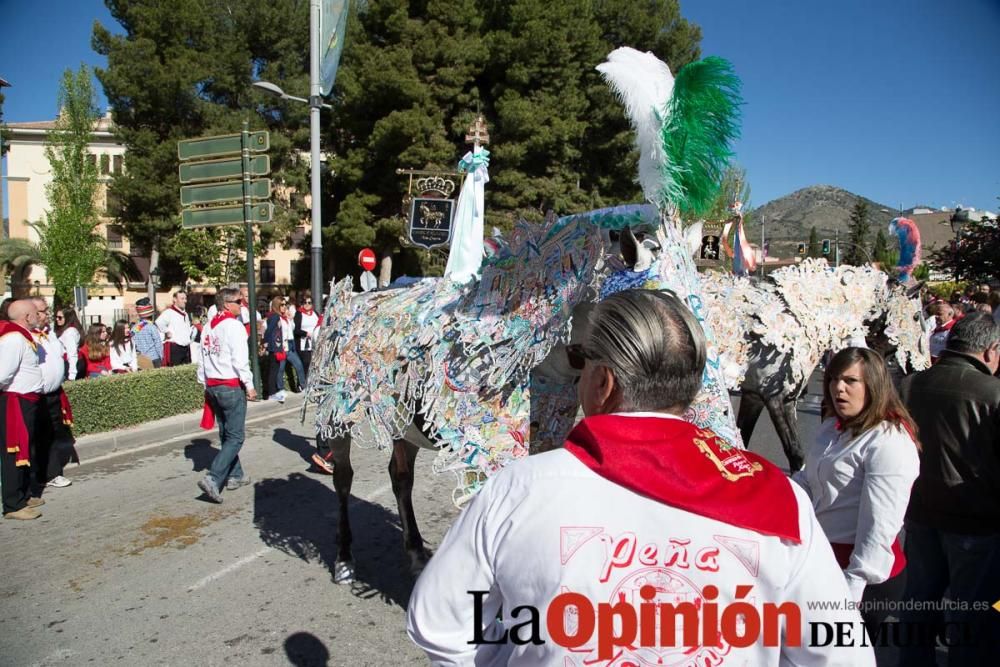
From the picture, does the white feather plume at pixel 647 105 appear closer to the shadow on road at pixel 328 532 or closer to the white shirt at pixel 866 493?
the white shirt at pixel 866 493

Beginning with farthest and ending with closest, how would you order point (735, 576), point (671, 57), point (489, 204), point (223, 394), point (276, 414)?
point (671, 57) → point (489, 204) → point (276, 414) → point (223, 394) → point (735, 576)

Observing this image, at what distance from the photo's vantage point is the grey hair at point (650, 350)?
3.92 feet

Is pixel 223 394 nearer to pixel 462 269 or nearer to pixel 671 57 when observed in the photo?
pixel 462 269

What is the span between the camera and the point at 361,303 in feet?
13.5

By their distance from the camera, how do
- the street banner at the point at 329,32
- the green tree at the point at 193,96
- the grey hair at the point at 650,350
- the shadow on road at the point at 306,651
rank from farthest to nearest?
the green tree at the point at 193,96
the street banner at the point at 329,32
the shadow on road at the point at 306,651
the grey hair at the point at 650,350

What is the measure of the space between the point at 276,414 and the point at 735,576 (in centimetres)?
959

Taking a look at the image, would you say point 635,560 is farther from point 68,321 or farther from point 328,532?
point 68,321

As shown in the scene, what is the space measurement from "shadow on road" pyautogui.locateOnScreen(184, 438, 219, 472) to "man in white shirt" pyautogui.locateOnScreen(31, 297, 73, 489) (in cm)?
125

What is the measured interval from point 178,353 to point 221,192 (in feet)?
9.61

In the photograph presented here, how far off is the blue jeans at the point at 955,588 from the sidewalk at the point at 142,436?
6139 mm

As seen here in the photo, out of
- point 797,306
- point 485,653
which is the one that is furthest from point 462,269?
point 485,653

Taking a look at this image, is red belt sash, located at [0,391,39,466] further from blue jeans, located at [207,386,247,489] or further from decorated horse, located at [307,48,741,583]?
decorated horse, located at [307,48,741,583]

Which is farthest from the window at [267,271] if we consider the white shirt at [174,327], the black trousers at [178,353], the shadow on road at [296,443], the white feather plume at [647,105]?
the white feather plume at [647,105]

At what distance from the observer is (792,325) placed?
4.95 m
